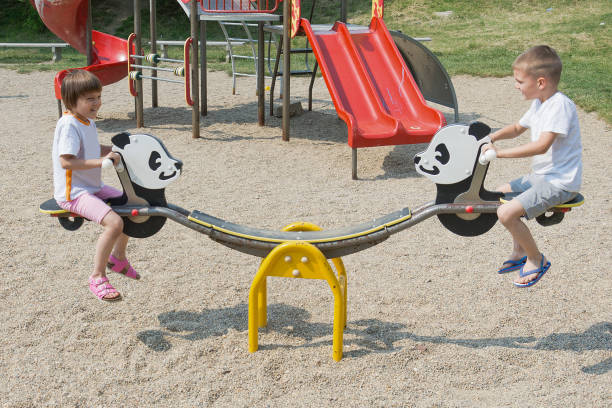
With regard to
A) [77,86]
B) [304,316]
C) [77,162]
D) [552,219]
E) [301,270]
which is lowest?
[304,316]

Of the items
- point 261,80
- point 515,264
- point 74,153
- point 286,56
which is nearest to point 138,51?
point 261,80

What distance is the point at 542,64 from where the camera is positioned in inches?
105

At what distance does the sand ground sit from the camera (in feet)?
8.97

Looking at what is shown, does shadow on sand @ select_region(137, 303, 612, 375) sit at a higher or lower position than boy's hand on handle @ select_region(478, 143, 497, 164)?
lower

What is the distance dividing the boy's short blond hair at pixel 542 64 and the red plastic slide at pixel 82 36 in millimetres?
6048

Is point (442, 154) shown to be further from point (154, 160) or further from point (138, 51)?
point (138, 51)

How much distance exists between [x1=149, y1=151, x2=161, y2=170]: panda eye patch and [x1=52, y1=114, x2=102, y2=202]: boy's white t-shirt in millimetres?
294

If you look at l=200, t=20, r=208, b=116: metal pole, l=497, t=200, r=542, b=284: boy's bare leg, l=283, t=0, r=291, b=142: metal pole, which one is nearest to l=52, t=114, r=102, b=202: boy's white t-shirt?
l=497, t=200, r=542, b=284: boy's bare leg

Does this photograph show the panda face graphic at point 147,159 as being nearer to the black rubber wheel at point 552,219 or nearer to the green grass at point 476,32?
the black rubber wheel at point 552,219

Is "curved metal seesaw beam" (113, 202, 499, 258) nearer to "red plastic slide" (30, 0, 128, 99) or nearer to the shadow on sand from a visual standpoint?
the shadow on sand

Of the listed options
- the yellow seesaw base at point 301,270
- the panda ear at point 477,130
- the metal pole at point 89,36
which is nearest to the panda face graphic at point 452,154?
the panda ear at point 477,130

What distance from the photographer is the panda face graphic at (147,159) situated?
9.32ft

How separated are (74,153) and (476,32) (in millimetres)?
13509

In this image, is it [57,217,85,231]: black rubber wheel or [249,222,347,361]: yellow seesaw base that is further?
[57,217,85,231]: black rubber wheel
